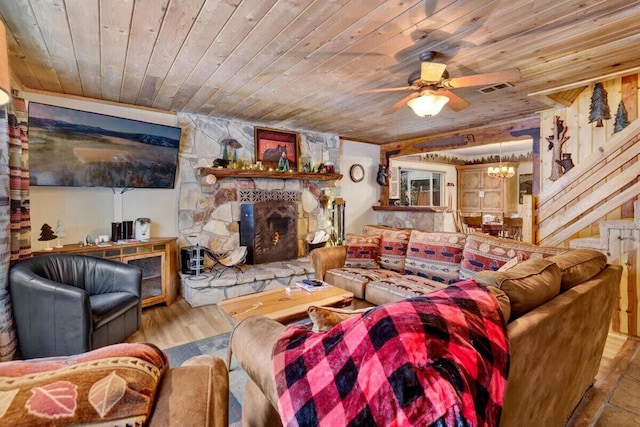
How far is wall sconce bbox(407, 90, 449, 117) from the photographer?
95.8 inches

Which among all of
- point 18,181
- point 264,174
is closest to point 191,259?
point 264,174

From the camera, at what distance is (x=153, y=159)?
372cm

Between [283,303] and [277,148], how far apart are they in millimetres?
2992

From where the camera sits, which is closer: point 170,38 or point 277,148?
point 170,38

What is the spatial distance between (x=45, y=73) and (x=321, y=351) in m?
3.48

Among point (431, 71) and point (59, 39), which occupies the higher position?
point (59, 39)

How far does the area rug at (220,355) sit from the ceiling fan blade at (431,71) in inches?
97.6

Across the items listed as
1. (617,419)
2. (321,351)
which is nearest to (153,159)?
(321,351)

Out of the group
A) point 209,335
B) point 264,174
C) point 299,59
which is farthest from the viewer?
point 264,174

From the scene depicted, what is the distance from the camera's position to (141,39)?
2.16 metres

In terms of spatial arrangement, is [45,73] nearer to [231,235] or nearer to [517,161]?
[231,235]

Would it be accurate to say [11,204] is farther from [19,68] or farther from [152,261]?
[152,261]

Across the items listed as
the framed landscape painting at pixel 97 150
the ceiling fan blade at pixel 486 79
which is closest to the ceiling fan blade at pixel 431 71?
the ceiling fan blade at pixel 486 79

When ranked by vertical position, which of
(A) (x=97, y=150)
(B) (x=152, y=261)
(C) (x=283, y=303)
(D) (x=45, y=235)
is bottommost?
(C) (x=283, y=303)
